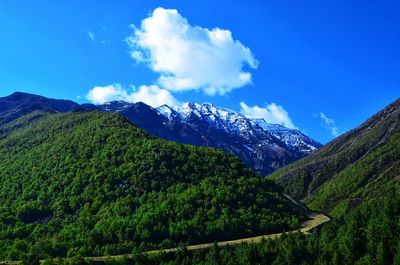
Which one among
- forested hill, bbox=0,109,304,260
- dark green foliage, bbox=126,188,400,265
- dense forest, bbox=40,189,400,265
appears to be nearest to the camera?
dark green foliage, bbox=126,188,400,265

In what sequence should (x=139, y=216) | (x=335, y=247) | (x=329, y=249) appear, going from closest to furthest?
(x=329, y=249) → (x=335, y=247) → (x=139, y=216)

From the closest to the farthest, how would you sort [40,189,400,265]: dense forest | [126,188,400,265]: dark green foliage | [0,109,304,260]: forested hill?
1. [126,188,400,265]: dark green foliage
2. [40,189,400,265]: dense forest
3. [0,109,304,260]: forested hill

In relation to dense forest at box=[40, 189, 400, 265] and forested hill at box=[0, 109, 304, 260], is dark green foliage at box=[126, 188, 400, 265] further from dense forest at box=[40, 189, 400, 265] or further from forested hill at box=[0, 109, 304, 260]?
forested hill at box=[0, 109, 304, 260]

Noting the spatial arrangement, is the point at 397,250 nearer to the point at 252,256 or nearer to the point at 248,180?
the point at 252,256

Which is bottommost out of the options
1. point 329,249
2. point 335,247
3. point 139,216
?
point 139,216

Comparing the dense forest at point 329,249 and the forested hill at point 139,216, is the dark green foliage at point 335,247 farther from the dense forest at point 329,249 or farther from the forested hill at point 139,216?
the forested hill at point 139,216

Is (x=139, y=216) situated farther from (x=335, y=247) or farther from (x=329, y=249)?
(x=335, y=247)

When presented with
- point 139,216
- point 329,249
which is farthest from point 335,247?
point 139,216

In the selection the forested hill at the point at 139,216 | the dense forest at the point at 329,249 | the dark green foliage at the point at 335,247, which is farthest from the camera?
the forested hill at the point at 139,216

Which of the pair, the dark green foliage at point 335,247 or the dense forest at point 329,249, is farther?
the dense forest at point 329,249

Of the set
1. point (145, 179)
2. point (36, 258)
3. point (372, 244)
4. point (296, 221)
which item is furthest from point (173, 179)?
point (372, 244)

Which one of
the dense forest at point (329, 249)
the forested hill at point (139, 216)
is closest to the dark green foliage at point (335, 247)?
the dense forest at point (329, 249)

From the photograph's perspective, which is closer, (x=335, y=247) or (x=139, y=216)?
(x=335, y=247)

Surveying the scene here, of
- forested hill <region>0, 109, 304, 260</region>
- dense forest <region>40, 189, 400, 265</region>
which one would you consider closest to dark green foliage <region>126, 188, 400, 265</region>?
dense forest <region>40, 189, 400, 265</region>
